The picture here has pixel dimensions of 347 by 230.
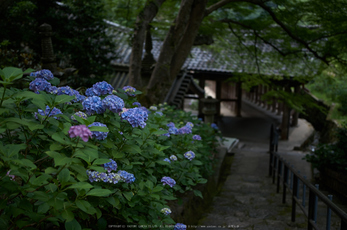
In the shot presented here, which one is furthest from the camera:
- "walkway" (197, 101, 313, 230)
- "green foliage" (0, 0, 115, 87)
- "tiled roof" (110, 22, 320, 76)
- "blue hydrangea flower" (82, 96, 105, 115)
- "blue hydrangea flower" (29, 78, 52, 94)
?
"tiled roof" (110, 22, 320, 76)

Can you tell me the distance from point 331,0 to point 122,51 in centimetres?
970

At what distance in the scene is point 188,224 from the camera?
3.75 m

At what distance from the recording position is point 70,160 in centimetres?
151

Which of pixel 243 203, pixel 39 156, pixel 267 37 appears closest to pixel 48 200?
pixel 39 156

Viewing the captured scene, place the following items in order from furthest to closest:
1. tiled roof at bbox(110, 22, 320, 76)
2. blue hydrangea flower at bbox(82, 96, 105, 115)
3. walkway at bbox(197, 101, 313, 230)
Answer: tiled roof at bbox(110, 22, 320, 76), walkway at bbox(197, 101, 313, 230), blue hydrangea flower at bbox(82, 96, 105, 115)

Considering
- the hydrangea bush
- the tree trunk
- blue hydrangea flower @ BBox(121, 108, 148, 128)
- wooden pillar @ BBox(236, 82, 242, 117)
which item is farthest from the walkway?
wooden pillar @ BBox(236, 82, 242, 117)

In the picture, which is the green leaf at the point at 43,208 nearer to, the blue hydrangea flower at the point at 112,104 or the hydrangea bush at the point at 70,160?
the hydrangea bush at the point at 70,160

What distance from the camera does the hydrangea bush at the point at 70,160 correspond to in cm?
153

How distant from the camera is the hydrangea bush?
5.02 feet

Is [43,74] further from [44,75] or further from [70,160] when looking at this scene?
[70,160]

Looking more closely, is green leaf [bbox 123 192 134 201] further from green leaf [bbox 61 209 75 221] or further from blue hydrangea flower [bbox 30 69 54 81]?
blue hydrangea flower [bbox 30 69 54 81]

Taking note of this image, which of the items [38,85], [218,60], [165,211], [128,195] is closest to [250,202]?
[165,211]

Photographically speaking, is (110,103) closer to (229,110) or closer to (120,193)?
(120,193)

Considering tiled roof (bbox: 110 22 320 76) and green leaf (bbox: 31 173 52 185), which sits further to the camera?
tiled roof (bbox: 110 22 320 76)
